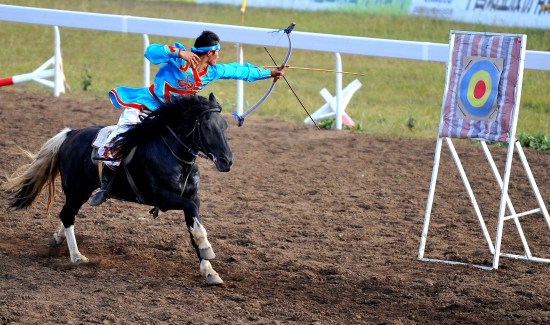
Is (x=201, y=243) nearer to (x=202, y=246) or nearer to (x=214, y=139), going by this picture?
(x=202, y=246)

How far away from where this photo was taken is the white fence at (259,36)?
41.2 feet

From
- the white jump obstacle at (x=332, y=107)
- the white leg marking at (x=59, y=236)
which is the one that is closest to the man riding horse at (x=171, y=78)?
the white leg marking at (x=59, y=236)

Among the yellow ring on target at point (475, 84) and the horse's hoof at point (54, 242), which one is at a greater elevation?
the yellow ring on target at point (475, 84)

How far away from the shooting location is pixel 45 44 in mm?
21547

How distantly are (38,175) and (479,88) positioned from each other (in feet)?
13.3

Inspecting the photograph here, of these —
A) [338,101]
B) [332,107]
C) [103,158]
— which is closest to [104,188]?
[103,158]

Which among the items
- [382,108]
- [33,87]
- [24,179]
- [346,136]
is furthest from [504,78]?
[33,87]

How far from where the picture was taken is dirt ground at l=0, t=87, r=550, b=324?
6824 mm

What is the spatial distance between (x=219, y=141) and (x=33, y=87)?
1029 cm

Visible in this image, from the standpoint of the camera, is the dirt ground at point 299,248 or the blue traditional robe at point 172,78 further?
the blue traditional robe at point 172,78

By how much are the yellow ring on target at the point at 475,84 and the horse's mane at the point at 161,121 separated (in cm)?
229

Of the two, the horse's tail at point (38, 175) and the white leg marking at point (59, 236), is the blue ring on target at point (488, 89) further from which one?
the white leg marking at point (59, 236)

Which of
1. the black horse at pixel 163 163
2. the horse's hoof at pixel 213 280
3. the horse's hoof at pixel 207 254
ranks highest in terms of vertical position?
the black horse at pixel 163 163

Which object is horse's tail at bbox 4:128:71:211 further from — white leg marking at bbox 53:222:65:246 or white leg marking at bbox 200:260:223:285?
white leg marking at bbox 200:260:223:285
